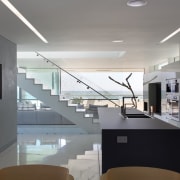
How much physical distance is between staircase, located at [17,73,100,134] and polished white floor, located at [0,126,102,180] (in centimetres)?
36

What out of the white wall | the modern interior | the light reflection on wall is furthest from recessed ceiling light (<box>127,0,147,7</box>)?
the white wall

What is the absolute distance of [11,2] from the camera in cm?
386

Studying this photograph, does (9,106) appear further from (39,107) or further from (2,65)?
(39,107)

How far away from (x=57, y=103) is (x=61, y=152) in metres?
3.33

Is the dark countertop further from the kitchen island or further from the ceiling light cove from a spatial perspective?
the ceiling light cove

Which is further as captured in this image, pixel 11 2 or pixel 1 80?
pixel 1 80

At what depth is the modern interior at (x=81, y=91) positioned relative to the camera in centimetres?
343

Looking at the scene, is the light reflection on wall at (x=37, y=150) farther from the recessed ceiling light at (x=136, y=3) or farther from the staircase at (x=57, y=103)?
the recessed ceiling light at (x=136, y=3)

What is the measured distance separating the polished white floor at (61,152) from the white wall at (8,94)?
0.29m

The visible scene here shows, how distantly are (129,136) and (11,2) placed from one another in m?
2.20

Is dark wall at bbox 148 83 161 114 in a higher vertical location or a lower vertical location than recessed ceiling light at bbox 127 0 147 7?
lower

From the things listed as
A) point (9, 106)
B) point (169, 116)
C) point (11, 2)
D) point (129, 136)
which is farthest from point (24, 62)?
point (129, 136)

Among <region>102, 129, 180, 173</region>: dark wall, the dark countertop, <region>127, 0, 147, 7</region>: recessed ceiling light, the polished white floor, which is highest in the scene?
<region>127, 0, 147, 7</region>: recessed ceiling light

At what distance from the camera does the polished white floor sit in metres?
5.14
